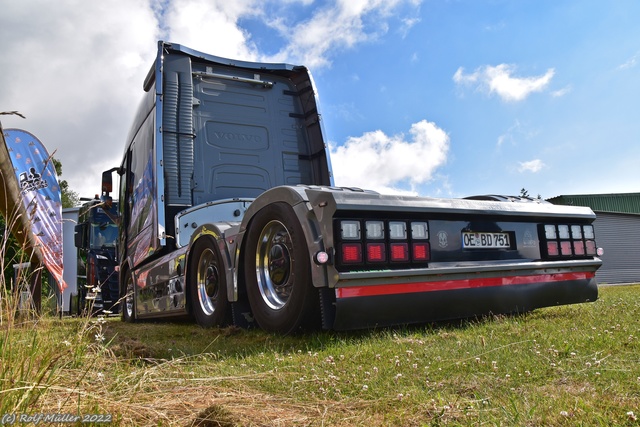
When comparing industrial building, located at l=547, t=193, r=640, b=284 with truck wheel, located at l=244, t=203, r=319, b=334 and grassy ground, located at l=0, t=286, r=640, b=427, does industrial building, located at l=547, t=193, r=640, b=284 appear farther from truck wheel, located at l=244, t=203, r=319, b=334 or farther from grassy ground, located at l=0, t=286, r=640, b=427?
grassy ground, located at l=0, t=286, r=640, b=427

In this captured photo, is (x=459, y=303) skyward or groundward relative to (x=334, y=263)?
groundward

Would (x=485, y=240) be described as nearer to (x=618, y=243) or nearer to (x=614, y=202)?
(x=618, y=243)

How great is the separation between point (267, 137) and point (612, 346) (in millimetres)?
4584

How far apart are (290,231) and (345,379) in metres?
1.29

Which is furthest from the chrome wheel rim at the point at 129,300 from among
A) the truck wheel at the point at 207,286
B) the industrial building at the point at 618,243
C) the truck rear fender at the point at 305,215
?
the industrial building at the point at 618,243

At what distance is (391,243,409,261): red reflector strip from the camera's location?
3.22 metres

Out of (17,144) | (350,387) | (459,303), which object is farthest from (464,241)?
(17,144)

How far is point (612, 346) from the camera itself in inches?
103

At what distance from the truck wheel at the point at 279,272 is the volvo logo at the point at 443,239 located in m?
0.94

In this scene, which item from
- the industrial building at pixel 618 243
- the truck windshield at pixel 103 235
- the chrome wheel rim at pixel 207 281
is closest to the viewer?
the chrome wheel rim at pixel 207 281

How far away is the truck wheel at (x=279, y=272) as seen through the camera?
3164 mm

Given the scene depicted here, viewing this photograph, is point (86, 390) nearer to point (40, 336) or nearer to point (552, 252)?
point (40, 336)

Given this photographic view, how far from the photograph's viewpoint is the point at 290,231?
330 centimetres

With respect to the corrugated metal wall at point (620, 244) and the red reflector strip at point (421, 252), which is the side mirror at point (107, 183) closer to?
the red reflector strip at point (421, 252)
